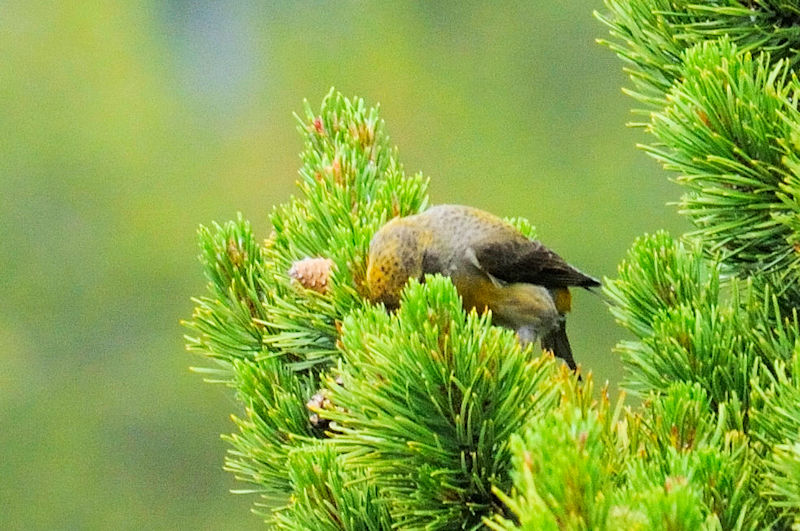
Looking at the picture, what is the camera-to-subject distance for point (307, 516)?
0.52 m

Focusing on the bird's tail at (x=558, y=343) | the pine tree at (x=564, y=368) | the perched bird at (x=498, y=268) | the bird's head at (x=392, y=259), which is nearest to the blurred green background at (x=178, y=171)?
the bird's tail at (x=558, y=343)

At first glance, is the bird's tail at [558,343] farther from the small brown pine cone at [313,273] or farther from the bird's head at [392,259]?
the small brown pine cone at [313,273]

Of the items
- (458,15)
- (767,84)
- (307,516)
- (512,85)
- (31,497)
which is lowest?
(31,497)

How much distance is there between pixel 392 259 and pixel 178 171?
1.51m

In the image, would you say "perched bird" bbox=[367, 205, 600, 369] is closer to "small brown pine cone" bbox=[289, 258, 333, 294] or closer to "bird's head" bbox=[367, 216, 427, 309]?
"bird's head" bbox=[367, 216, 427, 309]

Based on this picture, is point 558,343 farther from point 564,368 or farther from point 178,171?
point 178,171

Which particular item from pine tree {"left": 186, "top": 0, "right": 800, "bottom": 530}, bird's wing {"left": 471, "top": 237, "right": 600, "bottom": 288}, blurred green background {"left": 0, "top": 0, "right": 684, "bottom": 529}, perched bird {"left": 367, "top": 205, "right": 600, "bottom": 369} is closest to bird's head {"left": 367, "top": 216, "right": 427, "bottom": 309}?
pine tree {"left": 186, "top": 0, "right": 800, "bottom": 530}

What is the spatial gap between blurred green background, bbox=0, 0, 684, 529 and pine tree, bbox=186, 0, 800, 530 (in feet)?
4.38

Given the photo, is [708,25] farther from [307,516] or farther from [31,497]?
[31,497]

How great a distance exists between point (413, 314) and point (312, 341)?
0.22 metres

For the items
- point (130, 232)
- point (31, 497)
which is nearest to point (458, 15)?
point (130, 232)

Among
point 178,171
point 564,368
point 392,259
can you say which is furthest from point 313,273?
point 178,171

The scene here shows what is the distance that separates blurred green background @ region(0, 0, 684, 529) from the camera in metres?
2.00

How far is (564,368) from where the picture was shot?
0.50 metres
